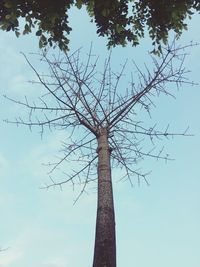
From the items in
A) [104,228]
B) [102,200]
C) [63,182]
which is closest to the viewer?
[104,228]

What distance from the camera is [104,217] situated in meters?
4.61

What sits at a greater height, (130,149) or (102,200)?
(130,149)

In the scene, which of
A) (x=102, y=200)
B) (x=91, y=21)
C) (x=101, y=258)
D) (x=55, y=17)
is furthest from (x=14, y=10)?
(x=101, y=258)

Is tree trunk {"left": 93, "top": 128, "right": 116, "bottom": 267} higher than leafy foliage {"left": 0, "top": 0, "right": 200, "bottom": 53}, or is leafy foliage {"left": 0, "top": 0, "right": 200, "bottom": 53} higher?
leafy foliage {"left": 0, "top": 0, "right": 200, "bottom": 53}

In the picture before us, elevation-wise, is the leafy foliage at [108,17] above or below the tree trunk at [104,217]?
above

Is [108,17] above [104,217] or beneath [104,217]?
above

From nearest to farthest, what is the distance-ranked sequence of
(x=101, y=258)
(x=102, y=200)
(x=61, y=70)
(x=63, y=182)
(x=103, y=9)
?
(x=101, y=258) → (x=102, y=200) → (x=103, y=9) → (x=63, y=182) → (x=61, y=70)

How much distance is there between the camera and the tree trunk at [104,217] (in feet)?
13.9

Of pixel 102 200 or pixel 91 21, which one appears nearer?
pixel 102 200

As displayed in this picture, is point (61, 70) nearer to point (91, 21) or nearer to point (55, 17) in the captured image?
point (91, 21)

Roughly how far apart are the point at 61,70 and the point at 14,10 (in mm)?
1613

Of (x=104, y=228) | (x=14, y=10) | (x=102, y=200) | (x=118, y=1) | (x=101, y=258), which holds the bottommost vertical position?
(x=101, y=258)

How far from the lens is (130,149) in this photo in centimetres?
627

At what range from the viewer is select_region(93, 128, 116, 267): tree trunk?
4234 millimetres
